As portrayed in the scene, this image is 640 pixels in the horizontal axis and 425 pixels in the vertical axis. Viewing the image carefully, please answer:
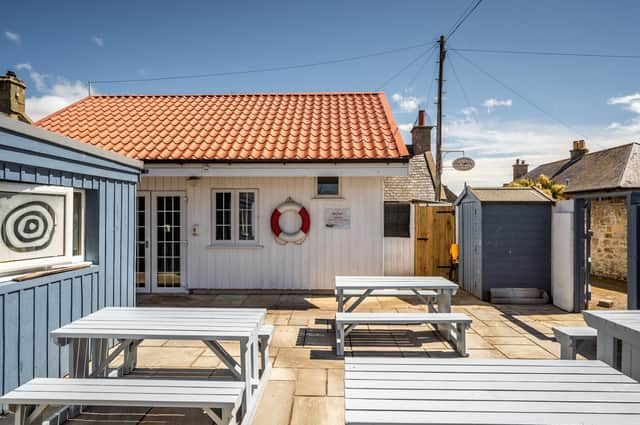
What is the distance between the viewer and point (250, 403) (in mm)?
3387

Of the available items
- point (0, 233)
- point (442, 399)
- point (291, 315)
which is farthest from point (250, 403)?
point (291, 315)

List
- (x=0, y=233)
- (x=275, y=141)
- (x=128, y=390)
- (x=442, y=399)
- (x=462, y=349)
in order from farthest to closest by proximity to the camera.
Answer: (x=275, y=141), (x=462, y=349), (x=0, y=233), (x=128, y=390), (x=442, y=399)

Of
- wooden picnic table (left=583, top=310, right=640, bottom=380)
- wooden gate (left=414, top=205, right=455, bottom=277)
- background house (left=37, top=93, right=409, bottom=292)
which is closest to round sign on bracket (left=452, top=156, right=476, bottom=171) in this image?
wooden gate (left=414, top=205, right=455, bottom=277)

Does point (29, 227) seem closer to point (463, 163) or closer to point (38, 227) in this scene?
point (38, 227)

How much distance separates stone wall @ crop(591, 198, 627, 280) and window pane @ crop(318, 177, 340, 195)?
26.1 feet

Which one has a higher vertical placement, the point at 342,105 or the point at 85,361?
the point at 342,105

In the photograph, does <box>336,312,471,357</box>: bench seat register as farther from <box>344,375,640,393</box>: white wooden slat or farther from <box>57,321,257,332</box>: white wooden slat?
<box>344,375,640,393</box>: white wooden slat

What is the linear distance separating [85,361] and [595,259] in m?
13.0

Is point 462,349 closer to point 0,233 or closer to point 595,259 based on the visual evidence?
point 0,233

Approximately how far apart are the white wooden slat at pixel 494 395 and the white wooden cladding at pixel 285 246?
611 cm

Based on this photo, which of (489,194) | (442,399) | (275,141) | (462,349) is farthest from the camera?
(275,141)

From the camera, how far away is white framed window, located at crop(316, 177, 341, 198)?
27.4ft

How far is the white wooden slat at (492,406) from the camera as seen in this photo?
6.37ft

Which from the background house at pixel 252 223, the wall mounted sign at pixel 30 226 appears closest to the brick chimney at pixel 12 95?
the background house at pixel 252 223
